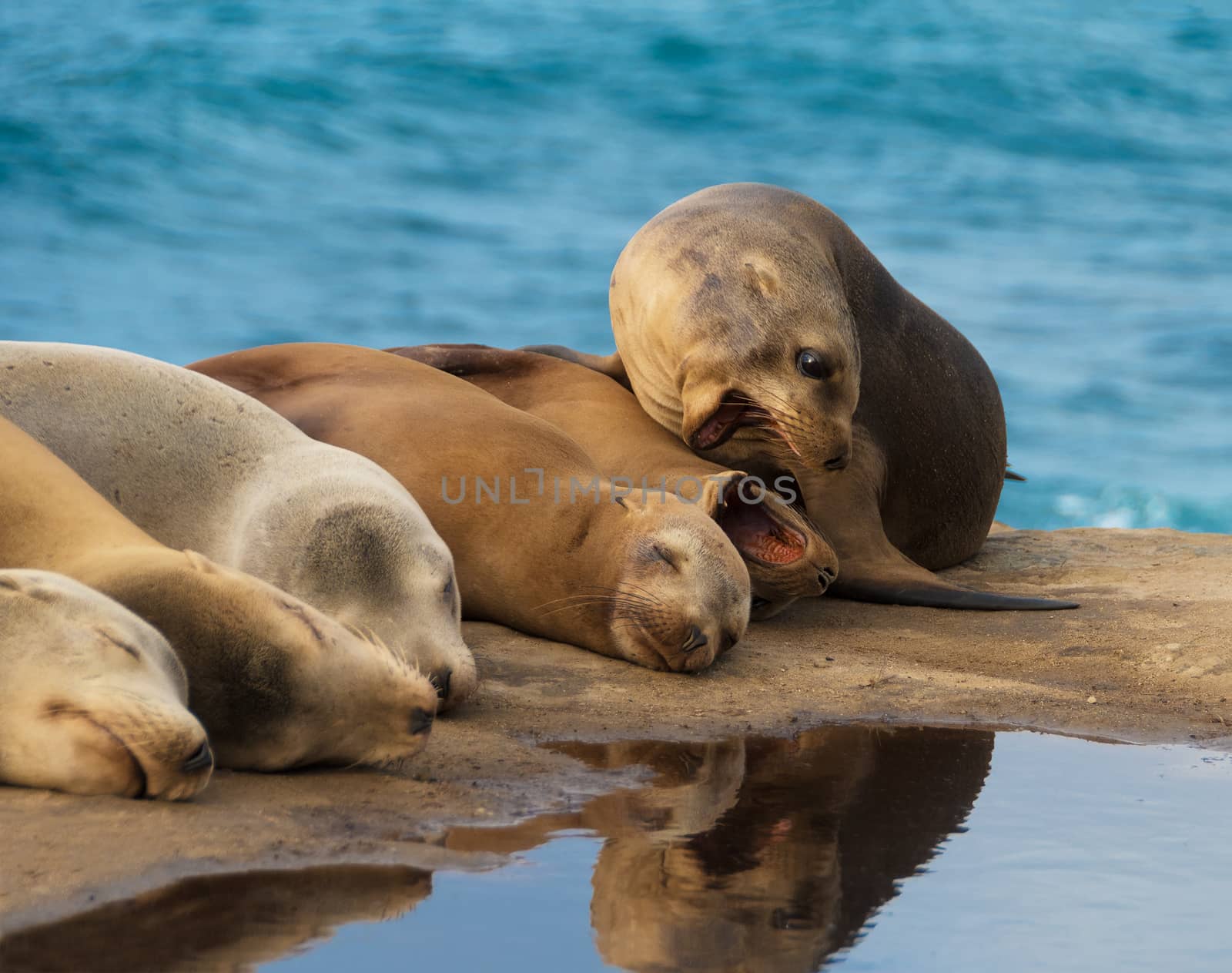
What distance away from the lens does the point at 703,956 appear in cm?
214

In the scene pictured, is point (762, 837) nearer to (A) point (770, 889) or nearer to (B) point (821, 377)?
(A) point (770, 889)

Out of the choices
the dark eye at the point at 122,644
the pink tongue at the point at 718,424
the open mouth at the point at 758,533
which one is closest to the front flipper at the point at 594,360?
the pink tongue at the point at 718,424

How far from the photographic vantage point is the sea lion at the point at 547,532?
13.8ft

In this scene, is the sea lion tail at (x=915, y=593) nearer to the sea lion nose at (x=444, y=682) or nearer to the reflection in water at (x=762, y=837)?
the reflection in water at (x=762, y=837)

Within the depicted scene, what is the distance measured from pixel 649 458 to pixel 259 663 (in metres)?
2.92

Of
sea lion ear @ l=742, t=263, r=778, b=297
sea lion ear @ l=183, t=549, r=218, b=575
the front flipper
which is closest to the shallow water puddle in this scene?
sea lion ear @ l=183, t=549, r=218, b=575

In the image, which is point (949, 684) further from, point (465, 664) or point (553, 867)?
point (553, 867)

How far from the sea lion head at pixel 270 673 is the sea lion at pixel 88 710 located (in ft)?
0.44

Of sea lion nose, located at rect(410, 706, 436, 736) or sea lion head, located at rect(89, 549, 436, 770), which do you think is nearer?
sea lion head, located at rect(89, 549, 436, 770)

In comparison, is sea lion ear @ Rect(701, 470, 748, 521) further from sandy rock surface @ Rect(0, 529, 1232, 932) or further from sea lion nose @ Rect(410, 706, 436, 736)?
sea lion nose @ Rect(410, 706, 436, 736)

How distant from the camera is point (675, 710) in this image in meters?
3.82

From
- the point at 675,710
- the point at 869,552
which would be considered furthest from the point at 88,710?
the point at 869,552

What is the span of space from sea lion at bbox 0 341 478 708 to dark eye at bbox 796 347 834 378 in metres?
1.88

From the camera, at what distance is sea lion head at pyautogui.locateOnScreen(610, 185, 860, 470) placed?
5.41m
